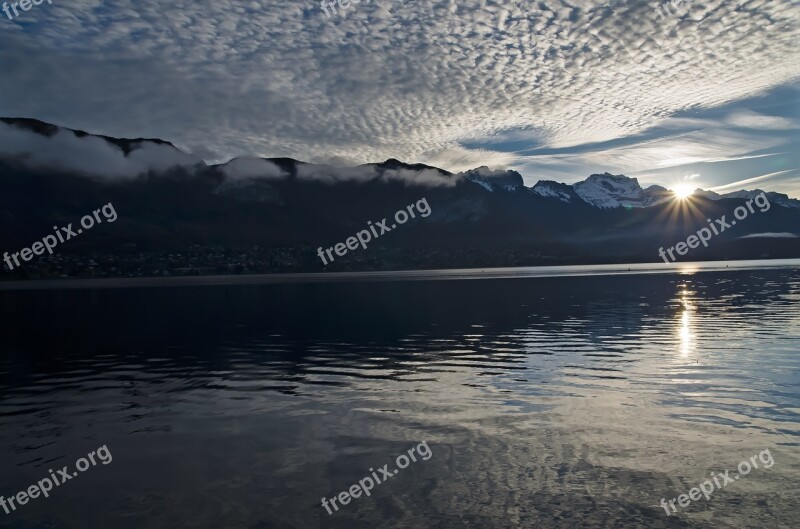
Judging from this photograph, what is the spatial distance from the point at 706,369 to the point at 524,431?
21828 mm

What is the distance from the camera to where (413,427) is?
27.2m

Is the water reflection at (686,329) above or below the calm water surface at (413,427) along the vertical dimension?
below

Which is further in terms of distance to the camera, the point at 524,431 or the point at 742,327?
the point at 742,327

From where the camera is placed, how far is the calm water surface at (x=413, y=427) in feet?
60.6

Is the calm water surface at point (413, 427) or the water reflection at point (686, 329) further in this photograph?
the water reflection at point (686, 329)

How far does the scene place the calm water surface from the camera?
18.5 meters

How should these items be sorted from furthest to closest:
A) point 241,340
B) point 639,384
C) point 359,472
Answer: point 241,340 → point 639,384 → point 359,472

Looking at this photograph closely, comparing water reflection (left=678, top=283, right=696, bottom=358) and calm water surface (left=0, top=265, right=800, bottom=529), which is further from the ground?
calm water surface (left=0, top=265, right=800, bottom=529)

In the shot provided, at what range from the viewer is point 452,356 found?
49281 mm

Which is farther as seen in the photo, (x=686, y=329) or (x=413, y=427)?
(x=686, y=329)

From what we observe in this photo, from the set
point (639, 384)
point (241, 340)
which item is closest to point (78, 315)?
point (241, 340)

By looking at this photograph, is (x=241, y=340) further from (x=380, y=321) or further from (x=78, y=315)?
(x=78, y=315)

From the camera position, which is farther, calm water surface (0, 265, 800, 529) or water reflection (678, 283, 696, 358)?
water reflection (678, 283, 696, 358)

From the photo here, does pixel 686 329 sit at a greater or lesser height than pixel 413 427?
lesser
